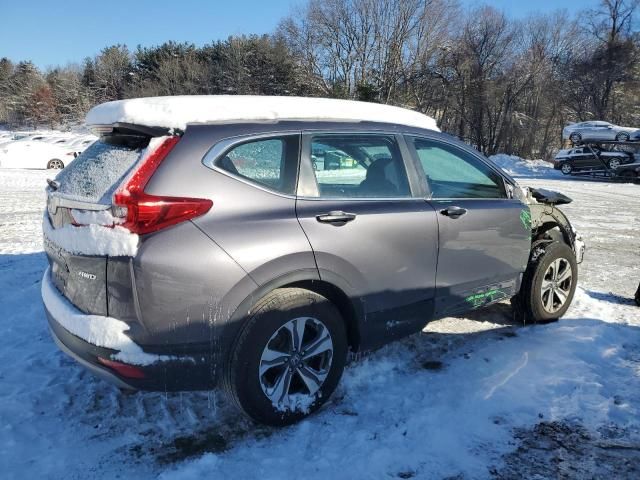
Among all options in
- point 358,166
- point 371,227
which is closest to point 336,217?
point 371,227

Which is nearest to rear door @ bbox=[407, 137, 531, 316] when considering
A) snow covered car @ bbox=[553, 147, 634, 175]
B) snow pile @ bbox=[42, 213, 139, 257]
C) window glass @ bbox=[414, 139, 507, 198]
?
window glass @ bbox=[414, 139, 507, 198]

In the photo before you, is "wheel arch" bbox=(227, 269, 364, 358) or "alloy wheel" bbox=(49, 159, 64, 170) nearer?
"wheel arch" bbox=(227, 269, 364, 358)

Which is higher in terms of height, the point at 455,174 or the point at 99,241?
the point at 455,174

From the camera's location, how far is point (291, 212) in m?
2.74

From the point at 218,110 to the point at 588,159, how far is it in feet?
84.3

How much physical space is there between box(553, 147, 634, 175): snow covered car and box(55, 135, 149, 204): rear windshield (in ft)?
81.8

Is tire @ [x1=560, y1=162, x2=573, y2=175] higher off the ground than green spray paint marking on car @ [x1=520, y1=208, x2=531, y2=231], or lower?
higher

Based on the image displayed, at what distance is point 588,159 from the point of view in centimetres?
2428

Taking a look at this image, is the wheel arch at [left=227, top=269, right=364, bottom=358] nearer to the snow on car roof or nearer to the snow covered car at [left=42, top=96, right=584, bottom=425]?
the snow covered car at [left=42, top=96, right=584, bottom=425]

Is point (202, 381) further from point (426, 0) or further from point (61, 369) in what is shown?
point (426, 0)

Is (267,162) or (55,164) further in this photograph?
(55,164)

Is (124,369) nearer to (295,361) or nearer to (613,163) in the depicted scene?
(295,361)

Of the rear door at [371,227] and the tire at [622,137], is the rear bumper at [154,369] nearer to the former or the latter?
the rear door at [371,227]

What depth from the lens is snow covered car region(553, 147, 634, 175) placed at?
2331 cm
